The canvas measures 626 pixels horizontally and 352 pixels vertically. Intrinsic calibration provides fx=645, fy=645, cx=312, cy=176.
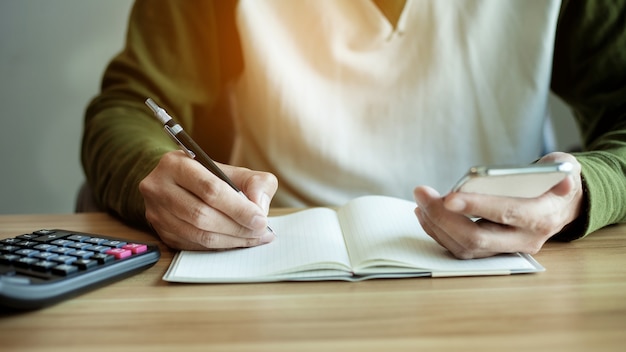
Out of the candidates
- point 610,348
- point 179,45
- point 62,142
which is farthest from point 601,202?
point 62,142

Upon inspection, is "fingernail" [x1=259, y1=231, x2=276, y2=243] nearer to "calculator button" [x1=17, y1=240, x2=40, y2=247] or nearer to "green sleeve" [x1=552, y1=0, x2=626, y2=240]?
"calculator button" [x1=17, y1=240, x2=40, y2=247]

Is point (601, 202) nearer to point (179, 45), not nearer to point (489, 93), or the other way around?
point (489, 93)

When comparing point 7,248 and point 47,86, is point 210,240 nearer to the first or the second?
point 7,248

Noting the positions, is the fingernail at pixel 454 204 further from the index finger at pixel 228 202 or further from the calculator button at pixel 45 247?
the calculator button at pixel 45 247

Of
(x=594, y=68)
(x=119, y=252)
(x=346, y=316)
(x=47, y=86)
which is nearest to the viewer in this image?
(x=346, y=316)

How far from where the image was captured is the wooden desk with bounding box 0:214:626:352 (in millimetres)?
447

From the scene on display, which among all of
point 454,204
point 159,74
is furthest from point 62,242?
point 159,74

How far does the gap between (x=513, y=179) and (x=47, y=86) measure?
1570mm

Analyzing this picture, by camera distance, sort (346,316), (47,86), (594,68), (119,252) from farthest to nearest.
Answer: (47,86) < (594,68) < (119,252) < (346,316)

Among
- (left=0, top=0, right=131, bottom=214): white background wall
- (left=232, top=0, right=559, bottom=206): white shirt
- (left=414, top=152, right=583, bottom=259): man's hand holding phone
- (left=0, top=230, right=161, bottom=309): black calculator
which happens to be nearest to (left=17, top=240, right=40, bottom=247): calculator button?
(left=0, top=230, right=161, bottom=309): black calculator

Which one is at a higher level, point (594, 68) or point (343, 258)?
point (594, 68)

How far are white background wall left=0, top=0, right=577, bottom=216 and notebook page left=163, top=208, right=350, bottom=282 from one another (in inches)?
51.0

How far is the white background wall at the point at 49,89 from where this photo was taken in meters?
1.76

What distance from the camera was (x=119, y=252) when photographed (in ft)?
1.94
